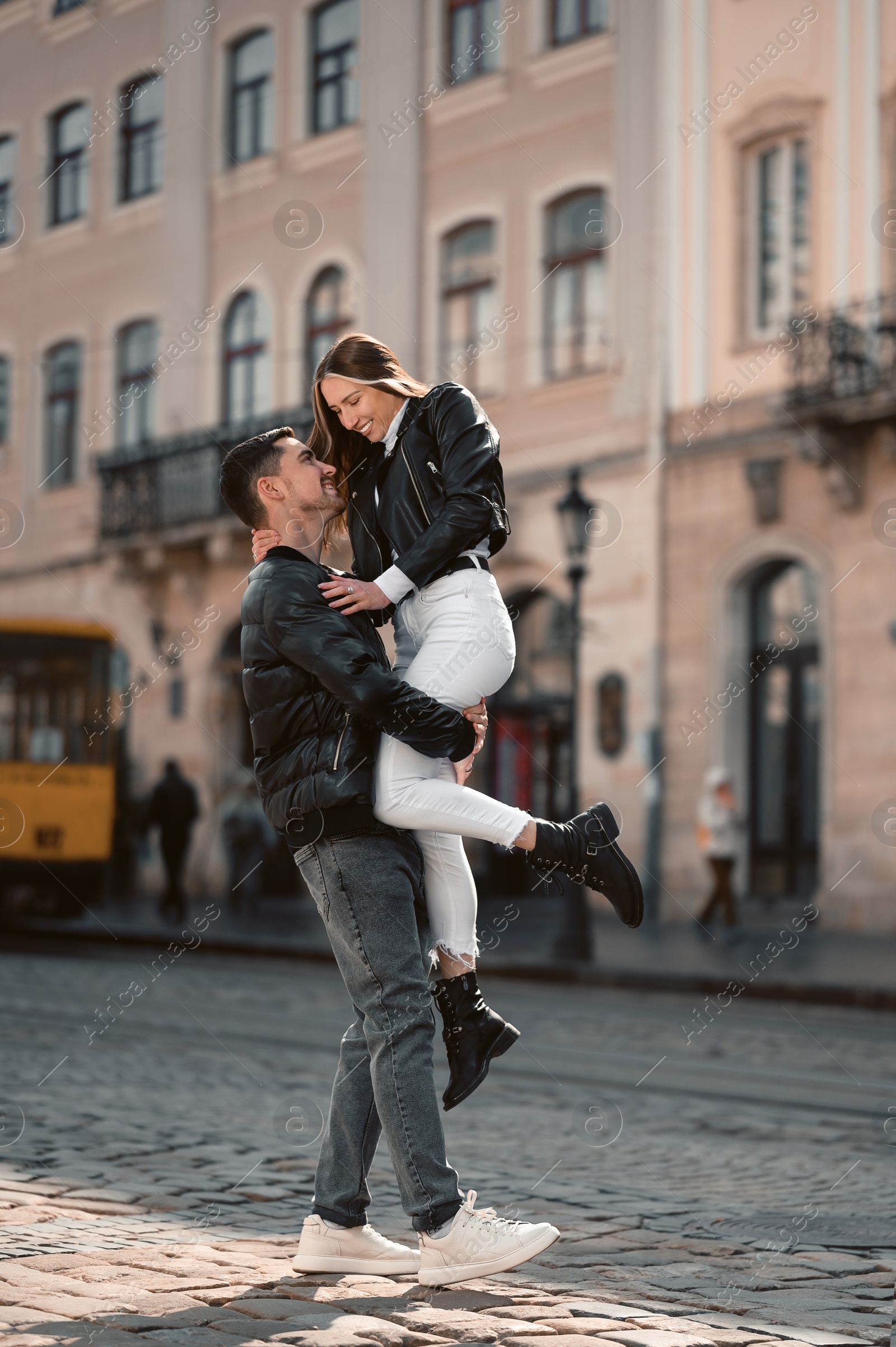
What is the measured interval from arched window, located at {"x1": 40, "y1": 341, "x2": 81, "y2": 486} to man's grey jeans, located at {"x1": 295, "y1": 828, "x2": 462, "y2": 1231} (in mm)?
25478

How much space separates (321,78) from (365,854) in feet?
73.8

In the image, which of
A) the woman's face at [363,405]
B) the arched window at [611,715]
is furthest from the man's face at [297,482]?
the arched window at [611,715]

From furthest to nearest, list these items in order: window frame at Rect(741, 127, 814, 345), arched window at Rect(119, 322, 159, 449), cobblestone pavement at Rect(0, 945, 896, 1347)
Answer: arched window at Rect(119, 322, 159, 449), window frame at Rect(741, 127, 814, 345), cobblestone pavement at Rect(0, 945, 896, 1347)

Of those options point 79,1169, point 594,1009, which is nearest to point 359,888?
point 79,1169

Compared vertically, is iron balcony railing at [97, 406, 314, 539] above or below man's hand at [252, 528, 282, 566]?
above

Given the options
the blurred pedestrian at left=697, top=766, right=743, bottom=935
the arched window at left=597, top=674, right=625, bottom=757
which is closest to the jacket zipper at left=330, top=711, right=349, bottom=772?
the blurred pedestrian at left=697, top=766, right=743, bottom=935

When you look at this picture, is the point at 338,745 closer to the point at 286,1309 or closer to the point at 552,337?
the point at 286,1309

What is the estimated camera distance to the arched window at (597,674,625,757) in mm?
20531

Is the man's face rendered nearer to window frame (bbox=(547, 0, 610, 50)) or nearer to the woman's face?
the woman's face

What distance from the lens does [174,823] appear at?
64.1 feet

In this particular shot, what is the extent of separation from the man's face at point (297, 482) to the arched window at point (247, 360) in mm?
21467

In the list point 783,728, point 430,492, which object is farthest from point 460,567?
point 783,728

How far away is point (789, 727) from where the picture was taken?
19.6m

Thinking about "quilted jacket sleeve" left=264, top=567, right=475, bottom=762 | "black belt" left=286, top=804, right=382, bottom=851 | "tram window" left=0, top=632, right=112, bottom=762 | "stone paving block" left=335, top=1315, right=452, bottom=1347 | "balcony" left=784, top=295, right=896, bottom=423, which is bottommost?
"stone paving block" left=335, top=1315, right=452, bottom=1347
